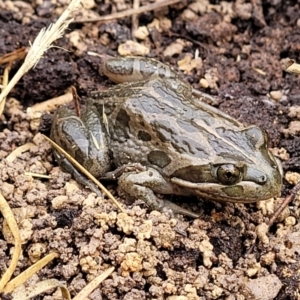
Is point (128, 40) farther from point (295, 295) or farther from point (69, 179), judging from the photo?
point (295, 295)

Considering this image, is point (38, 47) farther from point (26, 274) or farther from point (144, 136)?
point (26, 274)

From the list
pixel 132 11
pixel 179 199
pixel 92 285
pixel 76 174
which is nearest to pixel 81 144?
pixel 76 174

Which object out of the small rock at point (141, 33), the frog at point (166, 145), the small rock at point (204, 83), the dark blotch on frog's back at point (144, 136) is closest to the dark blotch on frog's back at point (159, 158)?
the frog at point (166, 145)

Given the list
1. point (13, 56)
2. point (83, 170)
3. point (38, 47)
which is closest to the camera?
point (38, 47)

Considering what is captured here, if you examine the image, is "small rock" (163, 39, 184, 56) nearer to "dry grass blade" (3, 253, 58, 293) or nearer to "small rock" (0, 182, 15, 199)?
"small rock" (0, 182, 15, 199)

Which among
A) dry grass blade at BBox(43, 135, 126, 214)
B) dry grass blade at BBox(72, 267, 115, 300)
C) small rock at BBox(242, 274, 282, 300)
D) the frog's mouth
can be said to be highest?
the frog's mouth

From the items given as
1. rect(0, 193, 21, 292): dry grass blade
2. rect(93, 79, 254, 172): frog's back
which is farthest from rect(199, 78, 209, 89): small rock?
rect(0, 193, 21, 292): dry grass blade
